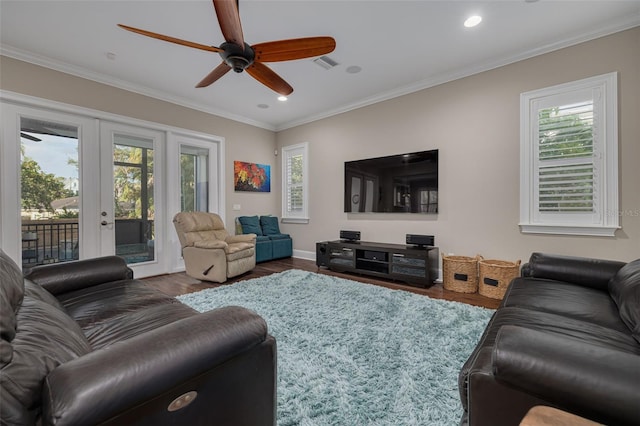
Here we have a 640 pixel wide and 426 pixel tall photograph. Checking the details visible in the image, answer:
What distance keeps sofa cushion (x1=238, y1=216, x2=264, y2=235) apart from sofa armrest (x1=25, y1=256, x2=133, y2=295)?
3164mm

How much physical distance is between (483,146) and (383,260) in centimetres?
200

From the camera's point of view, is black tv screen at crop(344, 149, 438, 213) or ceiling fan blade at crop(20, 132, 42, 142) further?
black tv screen at crop(344, 149, 438, 213)

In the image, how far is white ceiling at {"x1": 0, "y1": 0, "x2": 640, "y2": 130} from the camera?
2.54 metres

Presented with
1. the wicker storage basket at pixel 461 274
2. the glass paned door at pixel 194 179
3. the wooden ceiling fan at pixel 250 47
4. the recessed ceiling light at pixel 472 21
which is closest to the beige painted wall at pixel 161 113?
the glass paned door at pixel 194 179

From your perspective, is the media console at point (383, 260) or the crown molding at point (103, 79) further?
the media console at point (383, 260)

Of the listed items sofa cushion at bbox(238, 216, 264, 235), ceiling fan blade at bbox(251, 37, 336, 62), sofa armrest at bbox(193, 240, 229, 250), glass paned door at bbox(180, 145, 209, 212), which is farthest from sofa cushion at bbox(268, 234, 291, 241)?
ceiling fan blade at bbox(251, 37, 336, 62)

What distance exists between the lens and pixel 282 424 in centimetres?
128

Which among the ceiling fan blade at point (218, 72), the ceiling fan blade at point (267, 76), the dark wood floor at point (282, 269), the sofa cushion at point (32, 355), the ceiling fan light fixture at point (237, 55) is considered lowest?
the dark wood floor at point (282, 269)

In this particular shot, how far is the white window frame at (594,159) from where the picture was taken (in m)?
2.79

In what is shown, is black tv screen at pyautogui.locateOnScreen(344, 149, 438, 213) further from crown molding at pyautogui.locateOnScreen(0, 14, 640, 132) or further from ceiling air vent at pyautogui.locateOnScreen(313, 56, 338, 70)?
ceiling air vent at pyautogui.locateOnScreen(313, 56, 338, 70)

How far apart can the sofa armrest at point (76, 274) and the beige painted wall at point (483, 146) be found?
139 inches

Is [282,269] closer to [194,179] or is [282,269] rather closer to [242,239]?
[242,239]

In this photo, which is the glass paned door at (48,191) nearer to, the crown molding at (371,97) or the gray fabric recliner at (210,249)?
→ the crown molding at (371,97)

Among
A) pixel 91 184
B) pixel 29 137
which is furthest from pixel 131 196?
pixel 29 137
